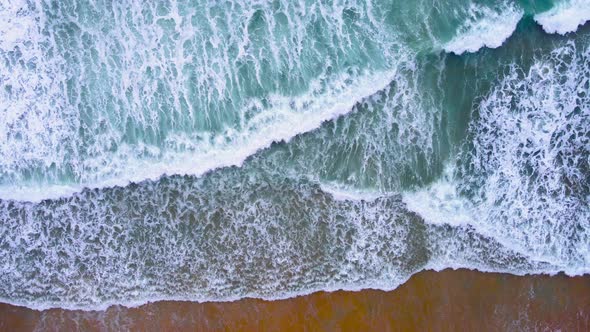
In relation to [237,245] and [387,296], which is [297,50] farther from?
[387,296]

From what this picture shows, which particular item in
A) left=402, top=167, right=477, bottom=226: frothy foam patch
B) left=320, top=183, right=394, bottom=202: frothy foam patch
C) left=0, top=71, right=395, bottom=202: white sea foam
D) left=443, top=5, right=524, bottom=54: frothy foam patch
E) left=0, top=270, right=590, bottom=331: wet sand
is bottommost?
left=0, top=270, right=590, bottom=331: wet sand

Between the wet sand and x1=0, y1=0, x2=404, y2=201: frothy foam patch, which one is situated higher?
x1=0, y1=0, x2=404, y2=201: frothy foam patch

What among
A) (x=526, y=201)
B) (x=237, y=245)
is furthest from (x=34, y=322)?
(x=526, y=201)

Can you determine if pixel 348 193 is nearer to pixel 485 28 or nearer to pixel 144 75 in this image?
pixel 485 28

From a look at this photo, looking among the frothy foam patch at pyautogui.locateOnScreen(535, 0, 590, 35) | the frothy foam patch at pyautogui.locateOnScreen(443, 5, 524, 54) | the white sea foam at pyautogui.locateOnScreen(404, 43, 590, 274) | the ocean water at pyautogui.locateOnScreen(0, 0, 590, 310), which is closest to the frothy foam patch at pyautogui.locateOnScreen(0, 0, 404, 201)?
the ocean water at pyautogui.locateOnScreen(0, 0, 590, 310)

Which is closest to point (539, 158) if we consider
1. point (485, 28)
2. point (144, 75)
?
point (485, 28)

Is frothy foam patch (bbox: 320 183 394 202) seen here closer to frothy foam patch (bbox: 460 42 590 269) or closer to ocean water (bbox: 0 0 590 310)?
ocean water (bbox: 0 0 590 310)
